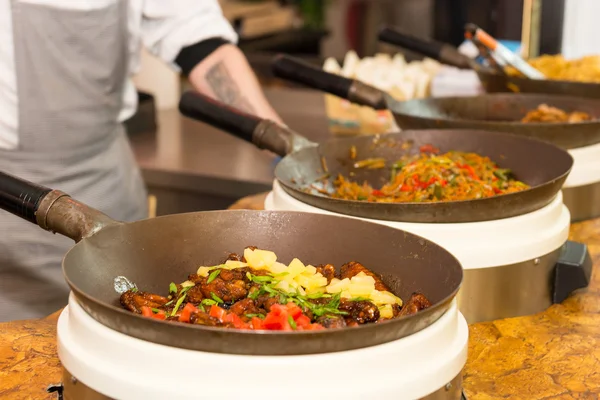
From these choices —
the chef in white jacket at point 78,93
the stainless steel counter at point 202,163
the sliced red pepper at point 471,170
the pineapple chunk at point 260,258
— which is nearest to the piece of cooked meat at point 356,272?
the pineapple chunk at point 260,258

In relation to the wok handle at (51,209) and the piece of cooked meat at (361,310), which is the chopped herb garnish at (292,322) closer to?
the piece of cooked meat at (361,310)

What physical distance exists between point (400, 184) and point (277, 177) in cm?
31

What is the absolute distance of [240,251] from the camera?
4.42 ft

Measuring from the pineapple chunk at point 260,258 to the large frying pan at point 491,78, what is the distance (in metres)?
1.58

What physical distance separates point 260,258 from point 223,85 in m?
1.49

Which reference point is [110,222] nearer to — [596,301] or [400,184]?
[400,184]

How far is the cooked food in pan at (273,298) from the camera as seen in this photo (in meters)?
1.08

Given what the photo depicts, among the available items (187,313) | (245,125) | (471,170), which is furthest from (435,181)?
(187,313)

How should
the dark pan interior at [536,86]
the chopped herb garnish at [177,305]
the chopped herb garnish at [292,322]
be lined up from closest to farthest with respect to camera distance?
the chopped herb garnish at [292,322], the chopped herb garnish at [177,305], the dark pan interior at [536,86]

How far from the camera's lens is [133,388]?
981mm

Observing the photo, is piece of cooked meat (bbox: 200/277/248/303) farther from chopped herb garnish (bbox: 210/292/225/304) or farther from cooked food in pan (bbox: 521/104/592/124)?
cooked food in pan (bbox: 521/104/592/124)

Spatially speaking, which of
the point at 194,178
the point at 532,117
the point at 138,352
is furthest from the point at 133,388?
the point at 194,178

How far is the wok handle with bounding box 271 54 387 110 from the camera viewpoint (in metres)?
2.24

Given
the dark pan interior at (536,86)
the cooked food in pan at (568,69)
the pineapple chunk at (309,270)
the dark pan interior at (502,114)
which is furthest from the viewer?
the cooked food in pan at (568,69)
